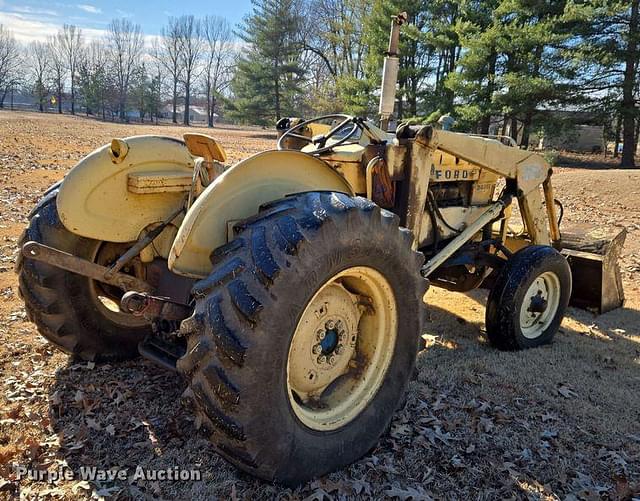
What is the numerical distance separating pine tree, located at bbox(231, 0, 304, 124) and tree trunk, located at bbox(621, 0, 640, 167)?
1105 inches

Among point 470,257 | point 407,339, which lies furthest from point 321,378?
point 470,257

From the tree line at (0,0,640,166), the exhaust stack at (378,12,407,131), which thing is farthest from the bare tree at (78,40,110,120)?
the exhaust stack at (378,12,407,131)

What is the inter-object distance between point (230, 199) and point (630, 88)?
23.9 m

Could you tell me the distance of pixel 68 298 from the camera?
11.6ft

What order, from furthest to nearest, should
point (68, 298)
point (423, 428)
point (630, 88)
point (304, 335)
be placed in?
point (630, 88) → point (68, 298) → point (423, 428) → point (304, 335)

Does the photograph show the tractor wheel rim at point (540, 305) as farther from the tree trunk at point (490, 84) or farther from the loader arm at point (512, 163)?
the tree trunk at point (490, 84)

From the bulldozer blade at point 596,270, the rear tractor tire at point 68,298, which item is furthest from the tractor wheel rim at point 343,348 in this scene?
the bulldozer blade at point 596,270

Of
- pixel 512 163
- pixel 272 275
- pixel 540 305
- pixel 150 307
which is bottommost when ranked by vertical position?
pixel 540 305

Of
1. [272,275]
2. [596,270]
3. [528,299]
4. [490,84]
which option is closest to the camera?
[272,275]

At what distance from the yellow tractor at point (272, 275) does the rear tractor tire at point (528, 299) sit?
2 centimetres

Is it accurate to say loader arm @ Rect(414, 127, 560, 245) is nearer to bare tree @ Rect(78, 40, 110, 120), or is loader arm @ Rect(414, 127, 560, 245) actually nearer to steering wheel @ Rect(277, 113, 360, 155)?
steering wheel @ Rect(277, 113, 360, 155)

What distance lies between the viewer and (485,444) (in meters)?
3.30

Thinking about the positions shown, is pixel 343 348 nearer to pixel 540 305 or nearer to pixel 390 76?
pixel 540 305

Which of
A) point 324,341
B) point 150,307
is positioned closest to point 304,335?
point 324,341
